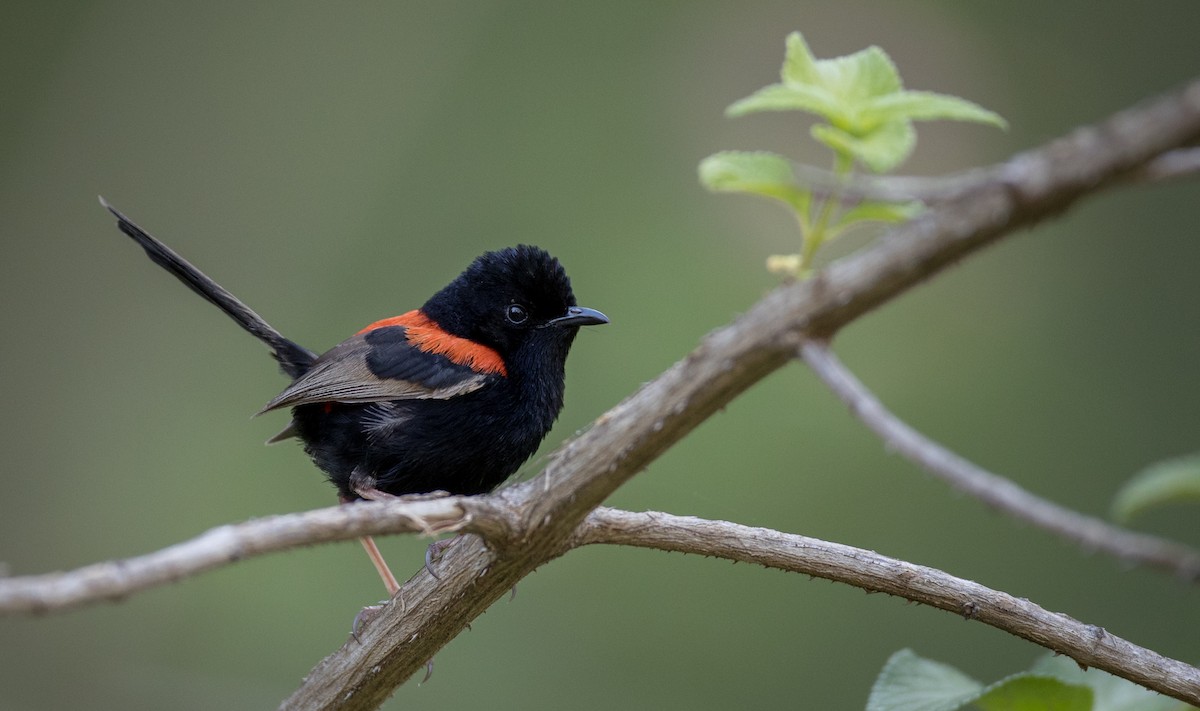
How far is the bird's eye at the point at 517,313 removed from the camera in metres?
3.78

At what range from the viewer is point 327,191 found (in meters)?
A: 6.65

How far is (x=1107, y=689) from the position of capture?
83.7 inches

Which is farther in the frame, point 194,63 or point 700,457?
point 194,63

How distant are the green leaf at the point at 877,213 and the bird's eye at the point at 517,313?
244 cm

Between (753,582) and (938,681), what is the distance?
4.06 m

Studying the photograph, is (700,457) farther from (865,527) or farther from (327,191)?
(327,191)

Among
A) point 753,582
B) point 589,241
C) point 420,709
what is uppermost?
point 589,241

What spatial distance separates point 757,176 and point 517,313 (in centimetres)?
242

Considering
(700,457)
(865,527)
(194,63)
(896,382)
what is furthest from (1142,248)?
(194,63)

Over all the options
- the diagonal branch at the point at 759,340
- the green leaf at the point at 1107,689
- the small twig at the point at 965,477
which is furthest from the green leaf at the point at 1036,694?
the diagonal branch at the point at 759,340

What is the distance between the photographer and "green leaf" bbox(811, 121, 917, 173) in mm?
1434

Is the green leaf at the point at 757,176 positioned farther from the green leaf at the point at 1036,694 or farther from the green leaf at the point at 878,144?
the green leaf at the point at 1036,694

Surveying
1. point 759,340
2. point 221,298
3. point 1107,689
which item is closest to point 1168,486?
point 1107,689

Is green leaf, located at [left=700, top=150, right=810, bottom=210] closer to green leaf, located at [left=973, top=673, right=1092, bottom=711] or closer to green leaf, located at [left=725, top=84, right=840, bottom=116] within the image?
green leaf, located at [left=725, top=84, right=840, bottom=116]
